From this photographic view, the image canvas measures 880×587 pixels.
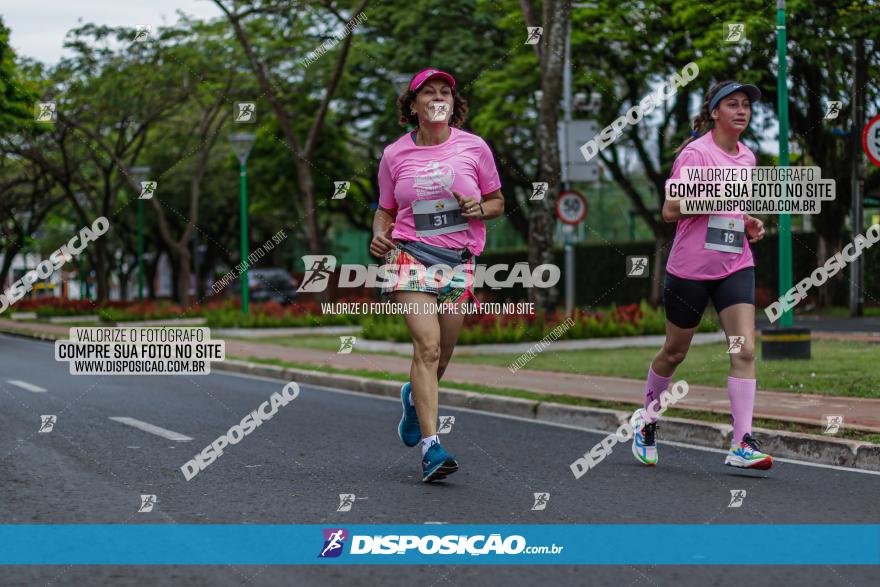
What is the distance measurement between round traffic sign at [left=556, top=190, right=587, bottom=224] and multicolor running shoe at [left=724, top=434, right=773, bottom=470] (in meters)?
13.7

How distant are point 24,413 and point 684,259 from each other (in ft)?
19.9

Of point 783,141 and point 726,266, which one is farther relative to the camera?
point 783,141

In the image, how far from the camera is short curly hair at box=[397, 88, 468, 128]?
6598 mm

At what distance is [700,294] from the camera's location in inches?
268

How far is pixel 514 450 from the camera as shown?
8055 mm

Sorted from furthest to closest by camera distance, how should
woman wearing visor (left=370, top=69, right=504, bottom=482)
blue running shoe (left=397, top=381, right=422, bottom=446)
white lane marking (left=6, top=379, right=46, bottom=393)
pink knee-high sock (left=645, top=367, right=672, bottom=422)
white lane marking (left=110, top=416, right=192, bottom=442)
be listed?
white lane marking (left=6, top=379, right=46, bottom=393)
white lane marking (left=110, top=416, right=192, bottom=442)
pink knee-high sock (left=645, top=367, right=672, bottom=422)
blue running shoe (left=397, top=381, right=422, bottom=446)
woman wearing visor (left=370, top=69, right=504, bottom=482)

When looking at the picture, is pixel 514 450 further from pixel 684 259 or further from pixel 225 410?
pixel 225 410

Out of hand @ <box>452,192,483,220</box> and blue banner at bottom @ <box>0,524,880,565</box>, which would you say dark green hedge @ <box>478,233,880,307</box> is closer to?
hand @ <box>452,192,483,220</box>

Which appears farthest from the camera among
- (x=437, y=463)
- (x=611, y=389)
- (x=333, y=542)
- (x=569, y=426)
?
(x=611, y=389)

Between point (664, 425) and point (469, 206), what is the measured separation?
3215 mm

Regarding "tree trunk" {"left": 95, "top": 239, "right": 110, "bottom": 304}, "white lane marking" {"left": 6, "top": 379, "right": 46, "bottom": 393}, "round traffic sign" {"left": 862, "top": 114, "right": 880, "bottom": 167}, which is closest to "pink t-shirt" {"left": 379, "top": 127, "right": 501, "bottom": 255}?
"round traffic sign" {"left": 862, "top": 114, "right": 880, "bottom": 167}

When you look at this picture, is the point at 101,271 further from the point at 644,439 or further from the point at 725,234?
the point at 725,234

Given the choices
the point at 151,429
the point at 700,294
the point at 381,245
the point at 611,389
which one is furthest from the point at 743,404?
the point at 611,389

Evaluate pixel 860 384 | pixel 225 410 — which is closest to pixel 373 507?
pixel 225 410
